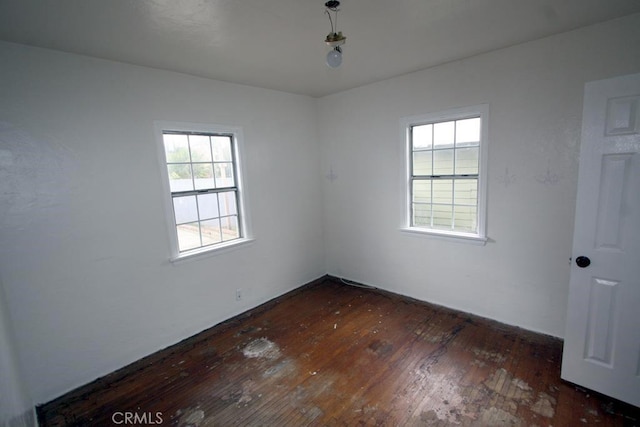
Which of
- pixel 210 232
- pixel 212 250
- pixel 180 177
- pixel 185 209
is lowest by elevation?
pixel 212 250

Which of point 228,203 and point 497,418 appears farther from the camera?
point 228,203

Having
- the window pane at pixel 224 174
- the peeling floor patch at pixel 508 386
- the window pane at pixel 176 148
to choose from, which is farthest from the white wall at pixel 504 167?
the window pane at pixel 176 148

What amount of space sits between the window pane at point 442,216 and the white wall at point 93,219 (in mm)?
2252

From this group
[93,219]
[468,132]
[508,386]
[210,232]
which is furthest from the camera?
[210,232]

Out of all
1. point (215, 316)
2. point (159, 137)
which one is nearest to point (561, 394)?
point (215, 316)

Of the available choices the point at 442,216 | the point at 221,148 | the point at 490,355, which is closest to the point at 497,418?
the point at 490,355

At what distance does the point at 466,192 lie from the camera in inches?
125

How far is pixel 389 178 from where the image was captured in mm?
3664

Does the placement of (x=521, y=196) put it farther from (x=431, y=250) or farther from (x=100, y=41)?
(x=100, y=41)

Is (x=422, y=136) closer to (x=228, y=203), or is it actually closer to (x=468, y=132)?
(x=468, y=132)

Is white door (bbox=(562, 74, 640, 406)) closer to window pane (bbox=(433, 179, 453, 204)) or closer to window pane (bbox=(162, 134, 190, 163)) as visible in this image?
window pane (bbox=(433, 179, 453, 204))

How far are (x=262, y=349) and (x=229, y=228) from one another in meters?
1.40

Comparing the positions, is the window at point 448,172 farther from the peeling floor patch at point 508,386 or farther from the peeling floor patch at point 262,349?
the peeling floor patch at point 262,349

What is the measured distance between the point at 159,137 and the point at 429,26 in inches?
97.5
